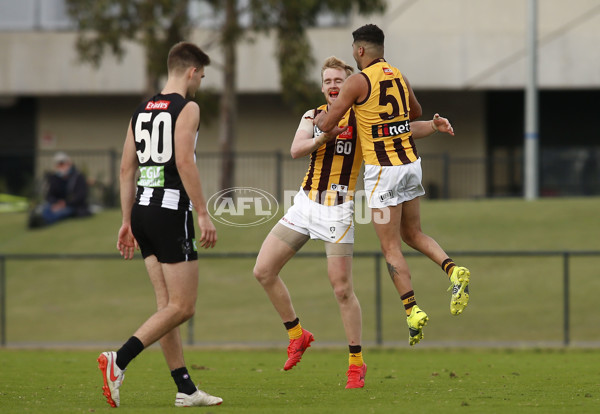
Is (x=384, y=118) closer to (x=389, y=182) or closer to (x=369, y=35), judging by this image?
(x=389, y=182)

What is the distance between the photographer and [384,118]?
751 centimetres

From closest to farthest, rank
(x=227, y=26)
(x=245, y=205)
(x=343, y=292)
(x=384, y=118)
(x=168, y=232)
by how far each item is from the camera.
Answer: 1. (x=168, y=232)
2. (x=384, y=118)
3. (x=343, y=292)
4. (x=245, y=205)
5. (x=227, y=26)

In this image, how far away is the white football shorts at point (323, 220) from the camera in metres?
7.75

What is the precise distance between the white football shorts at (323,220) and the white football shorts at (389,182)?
0.27m

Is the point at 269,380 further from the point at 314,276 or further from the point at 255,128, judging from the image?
the point at 255,128

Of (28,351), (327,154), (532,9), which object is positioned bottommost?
(28,351)

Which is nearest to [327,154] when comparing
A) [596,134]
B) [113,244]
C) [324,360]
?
[324,360]

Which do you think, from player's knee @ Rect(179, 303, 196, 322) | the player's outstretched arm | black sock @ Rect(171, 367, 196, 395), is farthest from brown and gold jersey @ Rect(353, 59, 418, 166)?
black sock @ Rect(171, 367, 196, 395)

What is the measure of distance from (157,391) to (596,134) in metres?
27.1

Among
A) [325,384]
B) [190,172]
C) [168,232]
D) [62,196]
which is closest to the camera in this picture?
[190,172]

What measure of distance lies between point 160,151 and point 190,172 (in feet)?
0.98

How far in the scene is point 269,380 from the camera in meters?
8.73

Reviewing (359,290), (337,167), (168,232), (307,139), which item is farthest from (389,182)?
(359,290)

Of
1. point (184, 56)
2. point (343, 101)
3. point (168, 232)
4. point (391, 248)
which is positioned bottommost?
point (391, 248)
